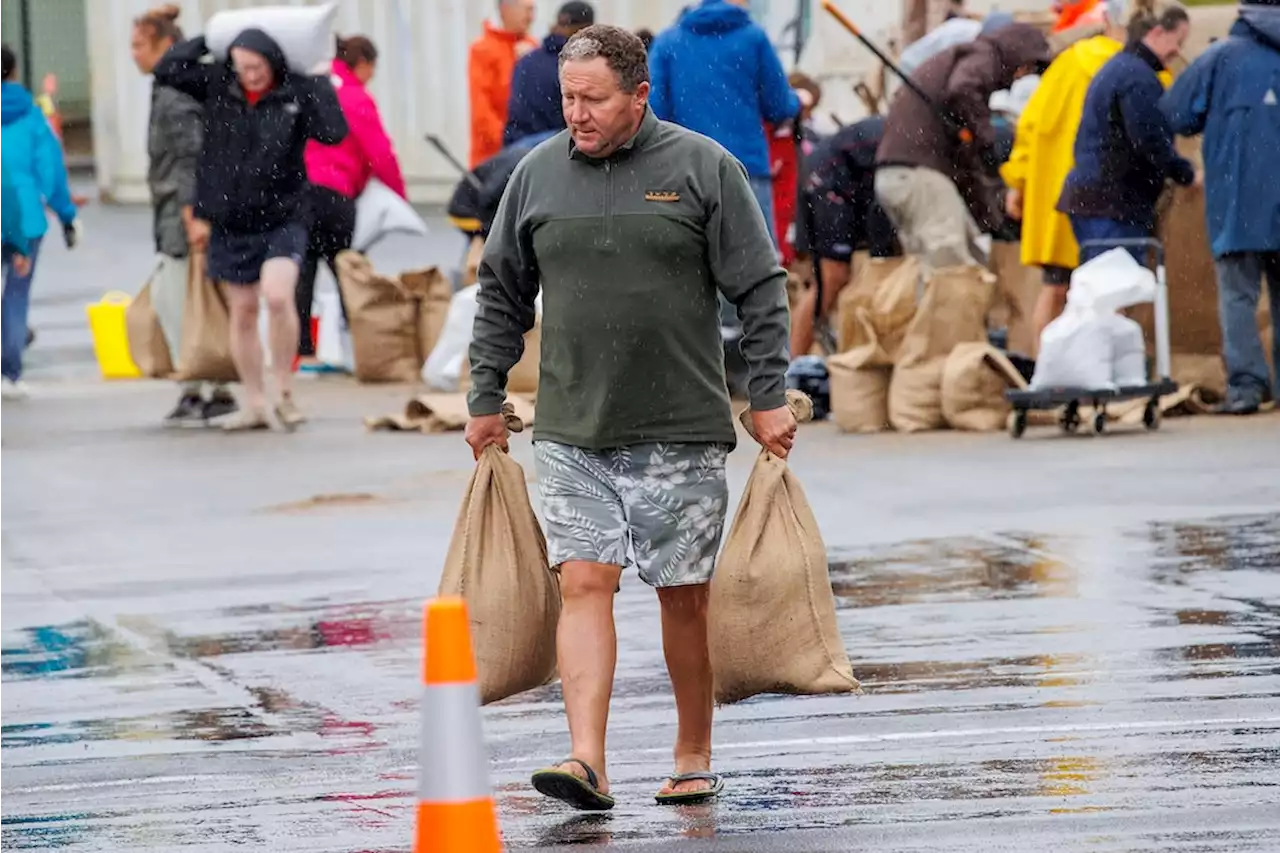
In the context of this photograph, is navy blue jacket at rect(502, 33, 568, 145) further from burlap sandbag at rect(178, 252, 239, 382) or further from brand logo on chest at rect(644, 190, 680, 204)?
brand logo on chest at rect(644, 190, 680, 204)

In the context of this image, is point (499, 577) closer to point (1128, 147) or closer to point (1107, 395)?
point (1107, 395)

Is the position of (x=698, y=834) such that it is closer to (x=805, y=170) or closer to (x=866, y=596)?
(x=866, y=596)

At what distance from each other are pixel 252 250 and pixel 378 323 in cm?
346

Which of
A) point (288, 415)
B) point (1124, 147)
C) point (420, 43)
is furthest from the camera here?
point (420, 43)

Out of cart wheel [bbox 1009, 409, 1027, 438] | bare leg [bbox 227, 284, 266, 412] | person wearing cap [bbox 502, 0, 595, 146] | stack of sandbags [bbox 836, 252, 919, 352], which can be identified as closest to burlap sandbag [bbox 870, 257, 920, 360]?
stack of sandbags [bbox 836, 252, 919, 352]

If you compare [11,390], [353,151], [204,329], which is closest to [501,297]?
[204,329]

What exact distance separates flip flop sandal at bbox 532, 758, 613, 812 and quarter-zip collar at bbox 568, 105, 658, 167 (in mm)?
1307

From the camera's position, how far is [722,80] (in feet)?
48.1

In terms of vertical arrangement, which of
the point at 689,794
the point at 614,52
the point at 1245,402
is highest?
the point at 614,52

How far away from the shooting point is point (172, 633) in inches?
361

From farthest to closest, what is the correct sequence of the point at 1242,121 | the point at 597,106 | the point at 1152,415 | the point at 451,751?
the point at 1242,121
the point at 1152,415
the point at 597,106
the point at 451,751

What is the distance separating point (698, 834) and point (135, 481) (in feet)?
26.4

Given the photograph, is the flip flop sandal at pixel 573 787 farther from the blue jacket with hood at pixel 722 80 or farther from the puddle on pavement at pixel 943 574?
the blue jacket with hood at pixel 722 80

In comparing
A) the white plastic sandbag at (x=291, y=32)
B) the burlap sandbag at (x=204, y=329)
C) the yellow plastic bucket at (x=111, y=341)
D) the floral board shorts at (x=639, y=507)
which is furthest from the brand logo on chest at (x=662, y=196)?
the yellow plastic bucket at (x=111, y=341)
